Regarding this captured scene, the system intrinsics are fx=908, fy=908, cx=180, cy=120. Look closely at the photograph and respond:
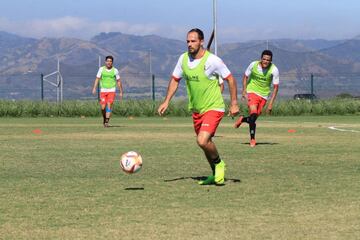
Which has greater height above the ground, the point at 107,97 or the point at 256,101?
the point at 256,101

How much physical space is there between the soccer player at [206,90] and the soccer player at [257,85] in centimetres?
705

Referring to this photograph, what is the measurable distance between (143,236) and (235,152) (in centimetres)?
970

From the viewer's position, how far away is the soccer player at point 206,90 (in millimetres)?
12000

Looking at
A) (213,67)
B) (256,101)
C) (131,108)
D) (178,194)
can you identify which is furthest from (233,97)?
(131,108)

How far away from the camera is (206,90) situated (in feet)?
40.2

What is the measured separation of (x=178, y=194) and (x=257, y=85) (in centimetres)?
927

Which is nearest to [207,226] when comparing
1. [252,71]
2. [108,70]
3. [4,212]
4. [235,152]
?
[4,212]

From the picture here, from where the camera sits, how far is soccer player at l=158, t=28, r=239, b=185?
12000 mm

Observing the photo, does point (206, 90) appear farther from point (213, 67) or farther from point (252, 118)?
point (252, 118)

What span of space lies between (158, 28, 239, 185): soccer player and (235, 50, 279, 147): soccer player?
705 cm

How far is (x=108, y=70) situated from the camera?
92.8ft

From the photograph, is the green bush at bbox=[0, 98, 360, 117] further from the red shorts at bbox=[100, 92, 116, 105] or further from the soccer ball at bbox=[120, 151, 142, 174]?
the soccer ball at bbox=[120, 151, 142, 174]

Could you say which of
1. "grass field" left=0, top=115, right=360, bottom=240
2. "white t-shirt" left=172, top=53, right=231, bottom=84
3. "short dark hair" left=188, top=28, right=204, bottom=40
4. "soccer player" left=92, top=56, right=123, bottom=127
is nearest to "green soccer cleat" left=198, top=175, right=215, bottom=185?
"grass field" left=0, top=115, right=360, bottom=240

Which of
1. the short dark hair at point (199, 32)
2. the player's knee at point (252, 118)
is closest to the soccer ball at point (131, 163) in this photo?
the short dark hair at point (199, 32)
